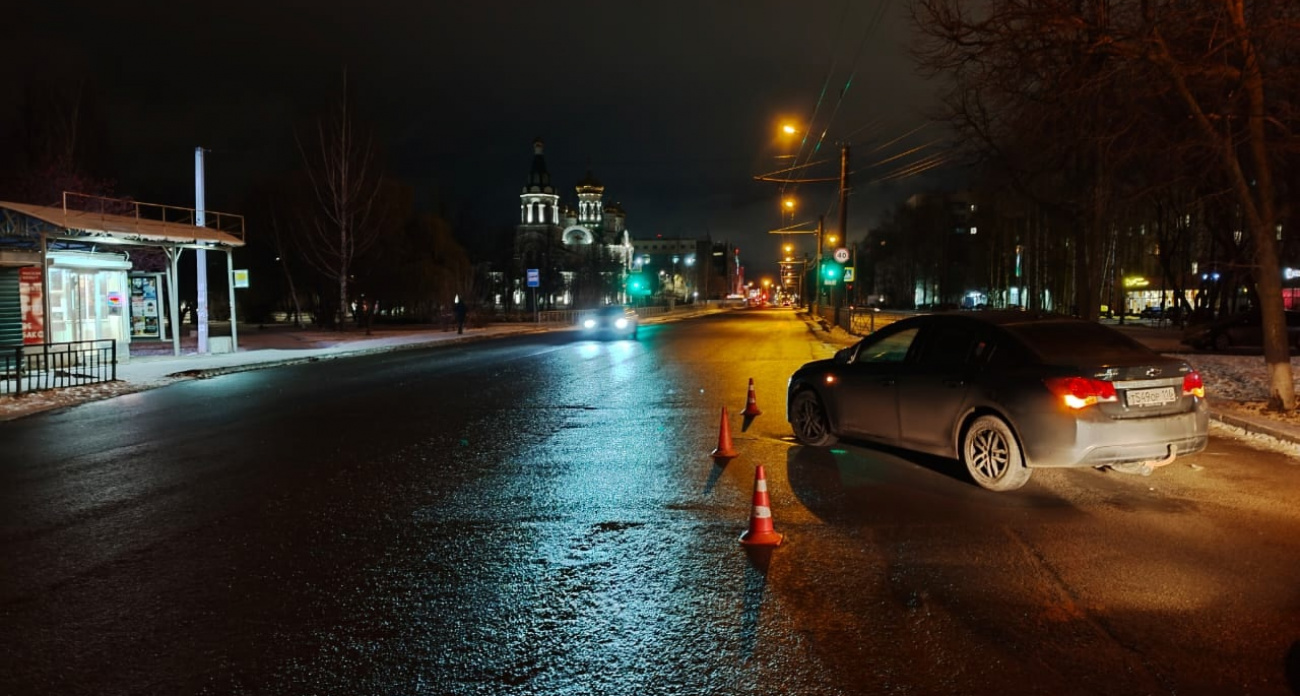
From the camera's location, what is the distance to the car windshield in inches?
280

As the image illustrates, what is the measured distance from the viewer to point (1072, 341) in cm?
738

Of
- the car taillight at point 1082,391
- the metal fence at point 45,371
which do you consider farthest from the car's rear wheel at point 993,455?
the metal fence at point 45,371

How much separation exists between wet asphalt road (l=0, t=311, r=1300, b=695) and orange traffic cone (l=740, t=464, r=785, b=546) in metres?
0.25

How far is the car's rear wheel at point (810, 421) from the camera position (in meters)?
9.39

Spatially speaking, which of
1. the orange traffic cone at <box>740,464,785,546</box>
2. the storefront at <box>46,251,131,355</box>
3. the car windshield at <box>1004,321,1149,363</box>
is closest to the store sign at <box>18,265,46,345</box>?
the storefront at <box>46,251,131,355</box>

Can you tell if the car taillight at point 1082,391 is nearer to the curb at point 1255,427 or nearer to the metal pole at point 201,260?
the curb at point 1255,427

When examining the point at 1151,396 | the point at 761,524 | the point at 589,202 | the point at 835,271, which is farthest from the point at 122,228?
the point at 589,202

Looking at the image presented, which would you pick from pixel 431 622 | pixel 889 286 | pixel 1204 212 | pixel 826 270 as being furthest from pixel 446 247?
pixel 889 286

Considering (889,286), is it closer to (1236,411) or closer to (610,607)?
(1236,411)

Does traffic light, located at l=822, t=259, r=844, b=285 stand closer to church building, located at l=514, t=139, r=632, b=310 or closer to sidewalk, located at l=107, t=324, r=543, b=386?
sidewalk, located at l=107, t=324, r=543, b=386

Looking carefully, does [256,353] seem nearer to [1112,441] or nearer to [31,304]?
[31,304]

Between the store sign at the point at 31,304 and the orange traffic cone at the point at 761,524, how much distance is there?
22276 millimetres

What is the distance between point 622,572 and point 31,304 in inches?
915

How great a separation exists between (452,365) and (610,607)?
17852mm
